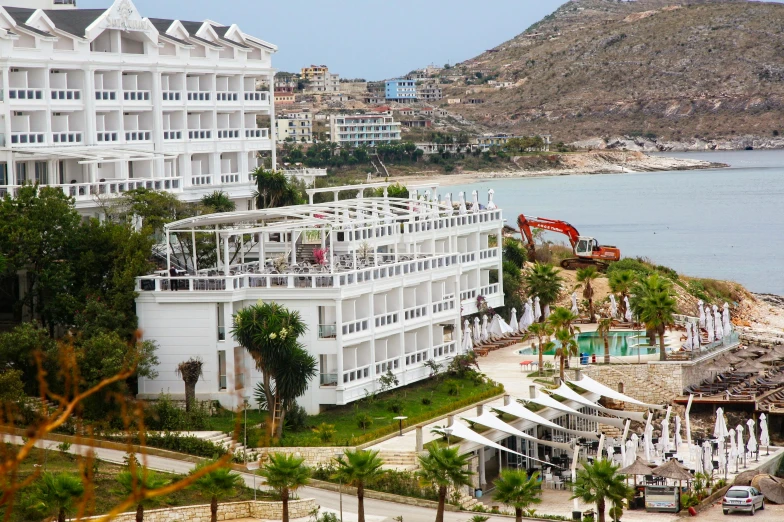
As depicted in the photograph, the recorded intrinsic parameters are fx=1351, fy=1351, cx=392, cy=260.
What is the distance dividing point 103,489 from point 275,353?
775 cm

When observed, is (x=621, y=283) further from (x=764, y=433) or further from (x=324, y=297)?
(x=324, y=297)

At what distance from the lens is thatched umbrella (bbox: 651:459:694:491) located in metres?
39.8

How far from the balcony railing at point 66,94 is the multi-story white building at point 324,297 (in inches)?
310

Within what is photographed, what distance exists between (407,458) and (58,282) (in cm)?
1292

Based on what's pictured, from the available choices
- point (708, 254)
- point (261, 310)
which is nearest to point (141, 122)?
point (261, 310)

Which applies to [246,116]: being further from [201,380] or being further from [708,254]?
[708,254]

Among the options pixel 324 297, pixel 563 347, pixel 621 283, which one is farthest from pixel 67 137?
pixel 621 283

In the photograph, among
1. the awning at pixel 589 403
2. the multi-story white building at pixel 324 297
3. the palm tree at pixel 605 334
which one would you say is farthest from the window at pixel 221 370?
the palm tree at pixel 605 334

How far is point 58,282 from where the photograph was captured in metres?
42.8

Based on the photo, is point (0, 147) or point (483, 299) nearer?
point (0, 147)

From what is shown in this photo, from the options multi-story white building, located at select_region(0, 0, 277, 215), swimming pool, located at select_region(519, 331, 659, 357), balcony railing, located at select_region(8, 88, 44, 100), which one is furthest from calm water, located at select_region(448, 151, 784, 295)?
balcony railing, located at select_region(8, 88, 44, 100)

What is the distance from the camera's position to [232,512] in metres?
33.2

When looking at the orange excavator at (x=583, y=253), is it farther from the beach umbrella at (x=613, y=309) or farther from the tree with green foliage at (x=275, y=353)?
the tree with green foliage at (x=275, y=353)

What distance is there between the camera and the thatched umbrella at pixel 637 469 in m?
40.7
